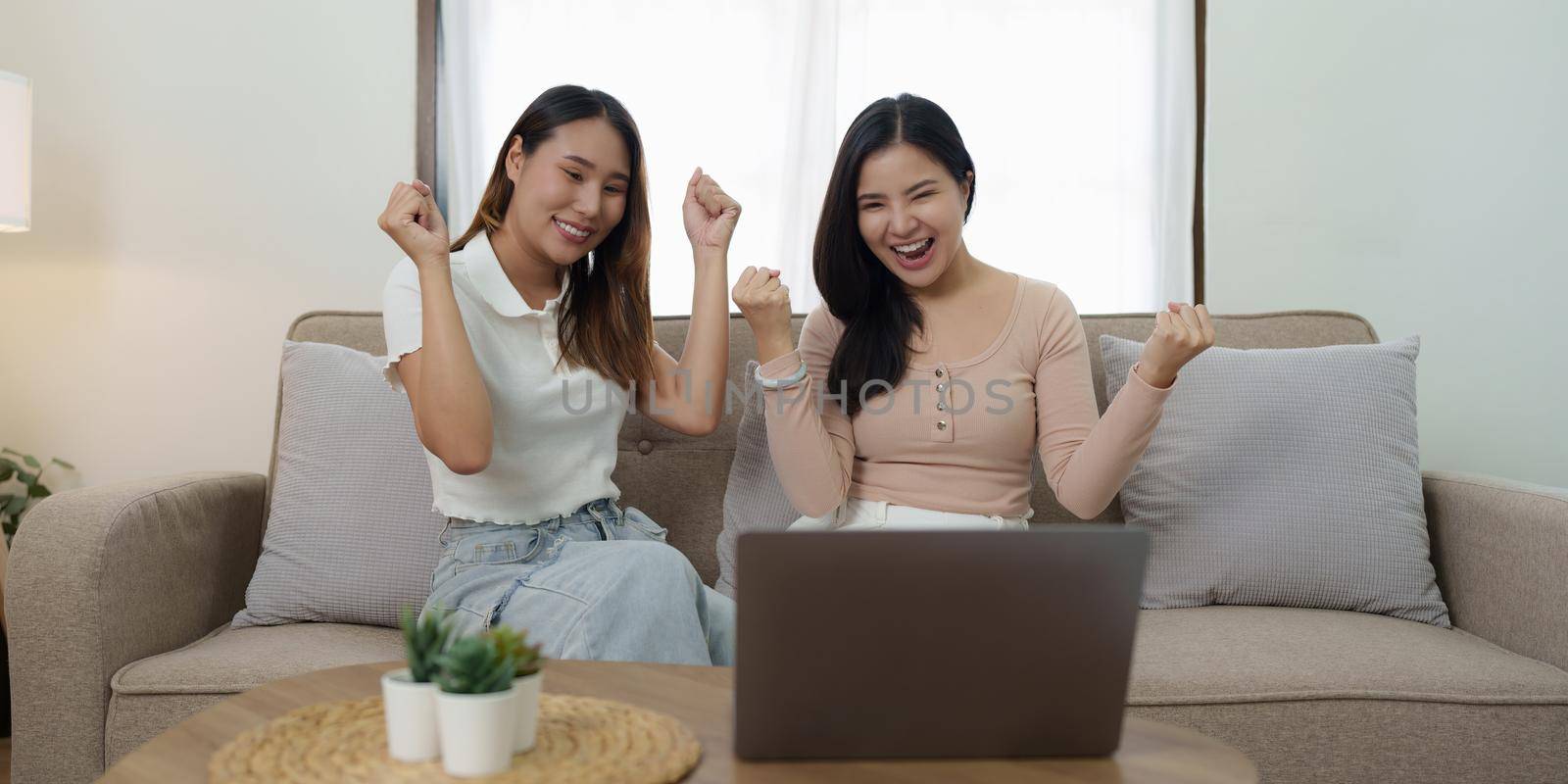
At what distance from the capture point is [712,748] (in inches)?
31.9

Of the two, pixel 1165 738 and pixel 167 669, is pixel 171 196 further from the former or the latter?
pixel 1165 738

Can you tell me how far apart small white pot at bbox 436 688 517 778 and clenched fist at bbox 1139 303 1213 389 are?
91 cm

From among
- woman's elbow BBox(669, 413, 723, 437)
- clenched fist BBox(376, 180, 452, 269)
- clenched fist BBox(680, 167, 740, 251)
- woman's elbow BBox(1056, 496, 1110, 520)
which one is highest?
clenched fist BBox(680, 167, 740, 251)

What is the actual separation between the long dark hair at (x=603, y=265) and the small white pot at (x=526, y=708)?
823 mm

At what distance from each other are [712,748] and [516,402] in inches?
30.4

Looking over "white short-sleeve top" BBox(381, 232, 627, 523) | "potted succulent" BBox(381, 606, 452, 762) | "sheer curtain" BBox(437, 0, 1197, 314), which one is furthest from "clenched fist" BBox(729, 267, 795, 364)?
"sheer curtain" BBox(437, 0, 1197, 314)

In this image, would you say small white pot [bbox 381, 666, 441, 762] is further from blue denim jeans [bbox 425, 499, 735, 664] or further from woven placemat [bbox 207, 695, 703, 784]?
blue denim jeans [bbox 425, 499, 735, 664]

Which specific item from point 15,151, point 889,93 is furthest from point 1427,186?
point 15,151

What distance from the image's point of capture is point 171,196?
256 centimetres

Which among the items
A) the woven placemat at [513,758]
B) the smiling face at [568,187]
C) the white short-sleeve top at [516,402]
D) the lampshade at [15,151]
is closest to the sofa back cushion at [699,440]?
the white short-sleeve top at [516,402]

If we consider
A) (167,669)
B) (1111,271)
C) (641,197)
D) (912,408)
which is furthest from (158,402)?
(1111,271)

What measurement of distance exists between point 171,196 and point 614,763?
91.4 inches

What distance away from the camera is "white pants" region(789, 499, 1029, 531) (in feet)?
5.04

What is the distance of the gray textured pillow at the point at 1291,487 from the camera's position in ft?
5.56
